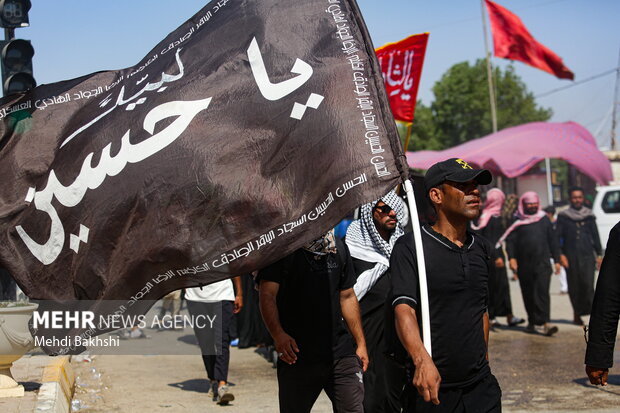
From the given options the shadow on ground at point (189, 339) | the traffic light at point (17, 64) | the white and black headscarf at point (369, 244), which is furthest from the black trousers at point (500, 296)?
the traffic light at point (17, 64)

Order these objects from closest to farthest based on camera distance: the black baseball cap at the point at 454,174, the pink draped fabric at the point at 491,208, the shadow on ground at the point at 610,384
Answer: the black baseball cap at the point at 454,174 < the shadow on ground at the point at 610,384 < the pink draped fabric at the point at 491,208

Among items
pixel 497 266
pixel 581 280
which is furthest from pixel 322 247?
pixel 581 280

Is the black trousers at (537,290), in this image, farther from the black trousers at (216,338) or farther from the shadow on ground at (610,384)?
the black trousers at (216,338)

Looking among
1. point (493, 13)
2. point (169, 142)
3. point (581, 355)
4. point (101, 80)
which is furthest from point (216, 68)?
point (493, 13)

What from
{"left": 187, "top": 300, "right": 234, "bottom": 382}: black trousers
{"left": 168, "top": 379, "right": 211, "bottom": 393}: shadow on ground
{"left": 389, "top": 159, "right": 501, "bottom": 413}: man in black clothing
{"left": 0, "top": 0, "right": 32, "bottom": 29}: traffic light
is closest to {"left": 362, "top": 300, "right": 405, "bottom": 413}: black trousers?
{"left": 389, "top": 159, "right": 501, "bottom": 413}: man in black clothing

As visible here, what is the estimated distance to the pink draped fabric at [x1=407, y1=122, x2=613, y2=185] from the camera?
72.8 ft

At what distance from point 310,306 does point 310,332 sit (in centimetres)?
15

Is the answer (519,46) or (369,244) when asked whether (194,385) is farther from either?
(519,46)

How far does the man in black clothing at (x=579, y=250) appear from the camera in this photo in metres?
13.3

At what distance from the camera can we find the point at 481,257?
434cm

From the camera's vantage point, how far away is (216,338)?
28.7 feet

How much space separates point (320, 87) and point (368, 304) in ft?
9.31

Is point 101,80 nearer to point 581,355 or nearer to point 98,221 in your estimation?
point 98,221

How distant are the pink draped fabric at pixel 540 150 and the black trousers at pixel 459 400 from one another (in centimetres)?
1850
